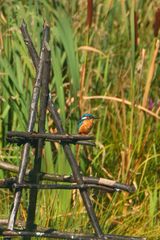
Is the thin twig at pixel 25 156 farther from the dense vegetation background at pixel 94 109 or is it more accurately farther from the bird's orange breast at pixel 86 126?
the dense vegetation background at pixel 94 109

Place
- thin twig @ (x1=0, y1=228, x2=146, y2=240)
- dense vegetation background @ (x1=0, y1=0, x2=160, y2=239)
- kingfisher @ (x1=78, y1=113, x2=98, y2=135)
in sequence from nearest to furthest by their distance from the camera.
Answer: thin twig @ (x1=0, y1=228, x2=146, y2=240) → kingfisher @ (x1=78, y1=113, x2=98, y2=135) → dense vegetation background @ (x1=0, y1=0, x2=160, y2=239)

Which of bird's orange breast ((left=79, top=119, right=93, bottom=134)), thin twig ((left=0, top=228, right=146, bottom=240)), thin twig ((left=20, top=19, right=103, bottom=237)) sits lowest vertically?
thin twig ((left=0, top=228, right=146, bottom=240))

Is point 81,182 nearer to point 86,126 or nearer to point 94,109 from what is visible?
point 86,126

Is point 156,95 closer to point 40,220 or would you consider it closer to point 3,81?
point 3,81

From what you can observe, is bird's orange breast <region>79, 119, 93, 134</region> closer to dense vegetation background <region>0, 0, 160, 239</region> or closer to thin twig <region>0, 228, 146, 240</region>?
dense vegetation background <region>0, 0, 160, 239</region>

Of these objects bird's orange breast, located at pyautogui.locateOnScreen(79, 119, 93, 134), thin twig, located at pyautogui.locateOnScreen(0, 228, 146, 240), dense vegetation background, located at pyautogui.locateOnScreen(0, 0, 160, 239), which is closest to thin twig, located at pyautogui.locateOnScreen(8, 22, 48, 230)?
thin twig, located at pyautogui.locateOnScreen(0, 228, 146, 240)

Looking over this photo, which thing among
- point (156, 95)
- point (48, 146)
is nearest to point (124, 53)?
point (156, 95)

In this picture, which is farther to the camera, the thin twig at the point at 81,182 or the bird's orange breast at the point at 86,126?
the bird's orange breast at the point at 86,126

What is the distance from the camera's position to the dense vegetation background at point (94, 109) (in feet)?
14.6

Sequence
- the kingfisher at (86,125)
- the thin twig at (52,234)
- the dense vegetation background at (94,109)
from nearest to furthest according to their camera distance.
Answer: the thin twig at (52,234), the kingfisher at (86,125), the dense vegetation background at (94,109)

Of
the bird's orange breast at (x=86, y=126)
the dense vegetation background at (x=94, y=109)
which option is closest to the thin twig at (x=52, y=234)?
the bird's orange breast at (x=86, y=126)

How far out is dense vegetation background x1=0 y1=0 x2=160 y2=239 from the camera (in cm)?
445

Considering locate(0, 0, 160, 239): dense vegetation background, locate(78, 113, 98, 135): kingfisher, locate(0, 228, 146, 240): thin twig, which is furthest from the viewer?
locate(0, 0, 160, 239): dense vegetation background

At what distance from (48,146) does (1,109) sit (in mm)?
480
